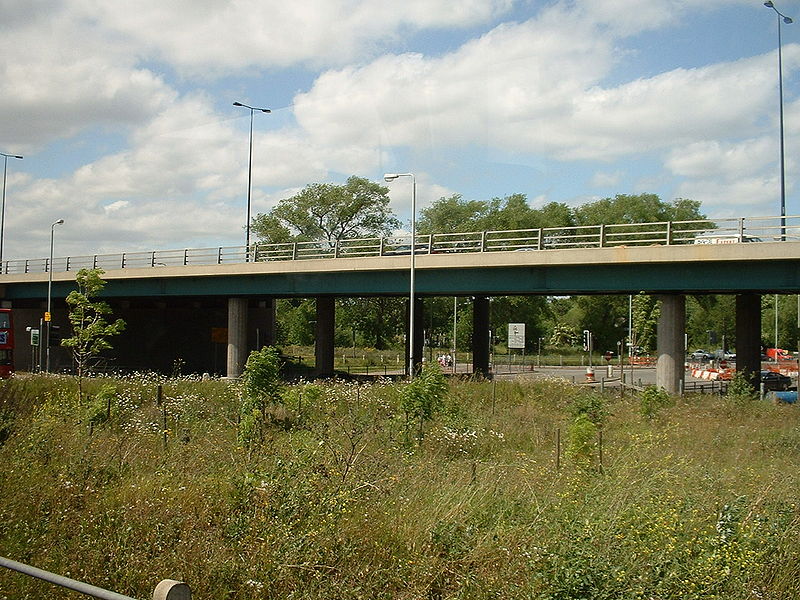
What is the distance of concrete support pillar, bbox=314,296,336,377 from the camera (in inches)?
1875

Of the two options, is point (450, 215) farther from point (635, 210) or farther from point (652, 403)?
point (652, 403)

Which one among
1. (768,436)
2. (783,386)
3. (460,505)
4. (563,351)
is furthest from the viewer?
(563,351)

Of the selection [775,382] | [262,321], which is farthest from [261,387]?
[262,321]

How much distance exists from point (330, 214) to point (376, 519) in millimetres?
68236

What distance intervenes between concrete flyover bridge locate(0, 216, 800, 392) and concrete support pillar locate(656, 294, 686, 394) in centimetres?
4

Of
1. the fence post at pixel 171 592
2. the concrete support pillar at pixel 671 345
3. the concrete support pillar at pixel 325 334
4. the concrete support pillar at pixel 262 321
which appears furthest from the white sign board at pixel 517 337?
the fence post at pixel 171 592

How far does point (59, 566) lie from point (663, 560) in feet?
17.0

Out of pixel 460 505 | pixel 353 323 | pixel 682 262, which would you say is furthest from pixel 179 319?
pixel 460 505

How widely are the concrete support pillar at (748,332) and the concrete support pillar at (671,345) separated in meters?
7.99

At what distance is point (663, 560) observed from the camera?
6.70 m

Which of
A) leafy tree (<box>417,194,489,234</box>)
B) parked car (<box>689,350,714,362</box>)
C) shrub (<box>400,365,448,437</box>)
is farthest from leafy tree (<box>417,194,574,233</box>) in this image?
shrub (<box>400,365,448,437</box>)

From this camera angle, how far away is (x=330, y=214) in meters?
74.8

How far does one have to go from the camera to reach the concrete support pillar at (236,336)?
143 ft

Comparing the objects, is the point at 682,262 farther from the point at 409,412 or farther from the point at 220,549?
the point at 220,549
